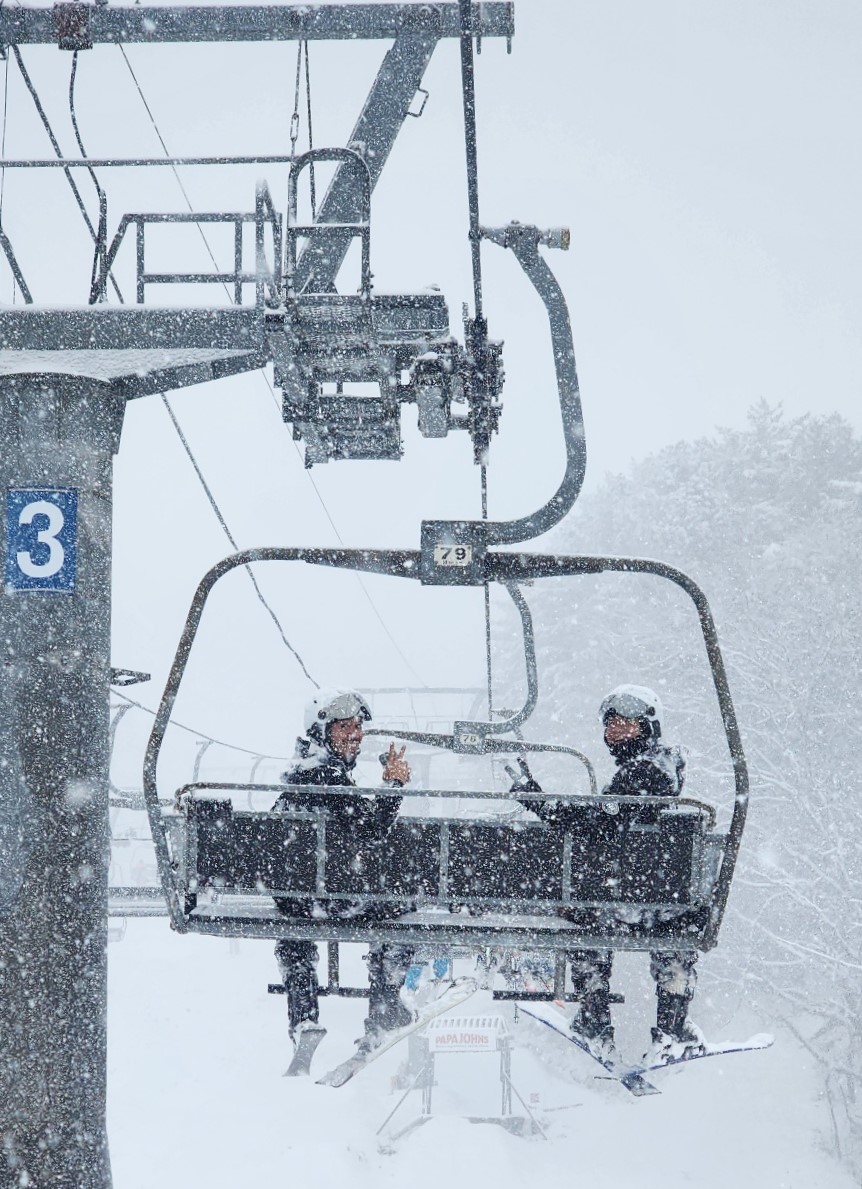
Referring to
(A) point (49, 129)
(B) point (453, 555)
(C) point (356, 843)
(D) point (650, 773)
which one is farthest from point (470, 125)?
(A) point (49, 129)

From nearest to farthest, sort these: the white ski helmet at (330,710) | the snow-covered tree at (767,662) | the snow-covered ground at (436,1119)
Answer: the white ski helmet at (330,710) < the snow-covered ground at (436,1119) < the snow-covered tree at (767,662)

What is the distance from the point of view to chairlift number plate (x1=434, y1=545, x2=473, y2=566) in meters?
3.74

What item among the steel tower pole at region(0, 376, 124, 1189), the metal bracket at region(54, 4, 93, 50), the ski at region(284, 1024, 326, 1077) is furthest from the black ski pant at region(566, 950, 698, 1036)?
the metal bracket at region(54, 4, 93, 50)

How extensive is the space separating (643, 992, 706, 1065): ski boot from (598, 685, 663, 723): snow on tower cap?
1.28 meters

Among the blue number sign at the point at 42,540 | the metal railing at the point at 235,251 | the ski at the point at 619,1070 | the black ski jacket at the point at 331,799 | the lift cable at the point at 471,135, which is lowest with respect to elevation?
the ski at the point at 619,1070

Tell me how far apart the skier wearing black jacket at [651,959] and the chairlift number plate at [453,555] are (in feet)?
3.95

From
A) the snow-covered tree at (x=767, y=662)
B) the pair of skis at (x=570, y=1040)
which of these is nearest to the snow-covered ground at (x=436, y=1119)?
the snow-covered tree at (x=767, y=662)

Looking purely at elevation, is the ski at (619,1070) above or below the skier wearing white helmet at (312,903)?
below

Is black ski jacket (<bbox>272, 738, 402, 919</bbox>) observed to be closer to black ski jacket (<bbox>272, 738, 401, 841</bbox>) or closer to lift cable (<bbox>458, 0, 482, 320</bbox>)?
black ski jacket (<bbox>272, 738, 401, 841</bbox>)

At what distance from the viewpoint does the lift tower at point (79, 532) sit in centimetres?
459

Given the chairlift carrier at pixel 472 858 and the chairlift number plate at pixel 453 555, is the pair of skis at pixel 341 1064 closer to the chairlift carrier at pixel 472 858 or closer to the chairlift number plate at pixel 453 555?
the chairlift carrier at pixel 472 858

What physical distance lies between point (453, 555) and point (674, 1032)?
252 cm

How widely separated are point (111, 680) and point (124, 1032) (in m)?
23.6

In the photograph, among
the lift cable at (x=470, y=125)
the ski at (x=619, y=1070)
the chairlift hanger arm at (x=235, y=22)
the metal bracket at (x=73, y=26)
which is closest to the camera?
the lift cable at (x=470, y=125)
